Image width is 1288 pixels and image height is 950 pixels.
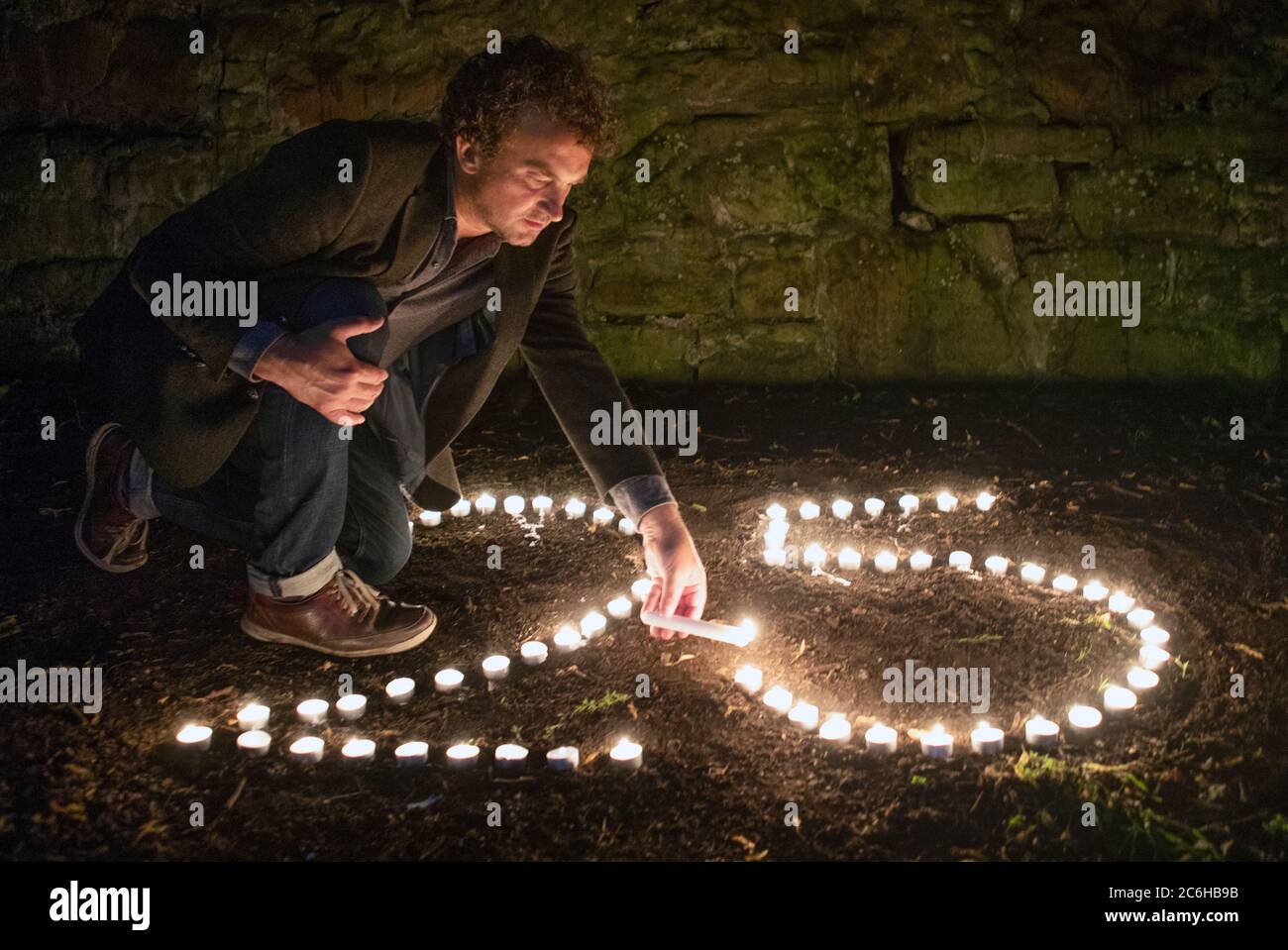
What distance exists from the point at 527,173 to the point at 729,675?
144cm

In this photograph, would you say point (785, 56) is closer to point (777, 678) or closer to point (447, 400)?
point (447, 400)

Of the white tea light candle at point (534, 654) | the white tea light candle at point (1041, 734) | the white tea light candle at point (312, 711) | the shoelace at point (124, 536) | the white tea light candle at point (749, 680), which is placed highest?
the shoelace at point (124, 536)

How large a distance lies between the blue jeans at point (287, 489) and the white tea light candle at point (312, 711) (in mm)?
387

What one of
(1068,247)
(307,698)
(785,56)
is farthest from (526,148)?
(1068,247)

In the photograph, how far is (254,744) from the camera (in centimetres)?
277

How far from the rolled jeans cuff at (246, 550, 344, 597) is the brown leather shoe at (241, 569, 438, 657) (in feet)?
0.06

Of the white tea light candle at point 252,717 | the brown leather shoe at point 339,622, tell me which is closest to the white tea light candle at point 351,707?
the white tea light candle at point 252,717

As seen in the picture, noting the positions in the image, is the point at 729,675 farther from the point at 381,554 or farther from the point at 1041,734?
the point at 381,554

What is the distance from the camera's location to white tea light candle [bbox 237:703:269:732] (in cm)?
285

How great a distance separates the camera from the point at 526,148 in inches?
120

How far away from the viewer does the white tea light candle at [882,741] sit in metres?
2.75

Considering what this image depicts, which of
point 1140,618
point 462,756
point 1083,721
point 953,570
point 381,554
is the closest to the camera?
point 462,756

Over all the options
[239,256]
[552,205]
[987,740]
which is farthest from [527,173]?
[987,740]

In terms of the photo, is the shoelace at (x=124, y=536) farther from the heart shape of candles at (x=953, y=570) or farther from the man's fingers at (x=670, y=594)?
the heart shape of candles at (x=953, y=570)
